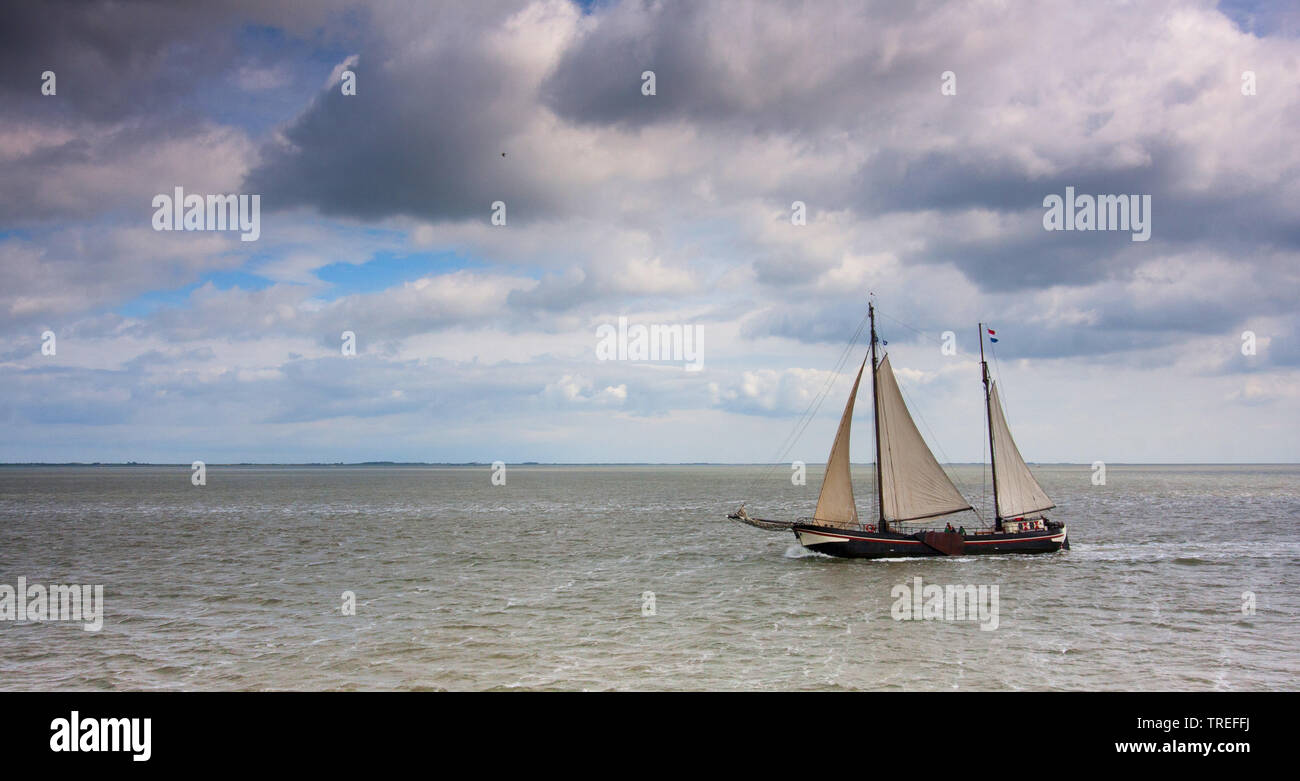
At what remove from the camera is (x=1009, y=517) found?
209 ft

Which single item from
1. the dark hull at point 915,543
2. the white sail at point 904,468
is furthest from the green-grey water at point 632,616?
the white sail at point 904,468

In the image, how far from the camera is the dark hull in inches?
2288

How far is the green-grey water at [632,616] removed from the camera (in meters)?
27.4

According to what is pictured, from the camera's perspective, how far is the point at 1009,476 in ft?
205

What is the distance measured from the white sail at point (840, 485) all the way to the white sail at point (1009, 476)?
1227cm

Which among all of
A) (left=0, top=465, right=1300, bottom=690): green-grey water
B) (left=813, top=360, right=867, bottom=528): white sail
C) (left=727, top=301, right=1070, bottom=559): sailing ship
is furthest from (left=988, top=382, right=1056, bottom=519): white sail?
(left=813, top=360, right=867, bottom=528): white sail

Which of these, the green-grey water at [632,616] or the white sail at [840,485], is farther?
the white sail at [840,485]

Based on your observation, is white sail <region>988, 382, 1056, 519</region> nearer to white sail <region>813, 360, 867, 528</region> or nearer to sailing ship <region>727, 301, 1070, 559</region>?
sailing ship <region>727, 301, 1070, 559</region>

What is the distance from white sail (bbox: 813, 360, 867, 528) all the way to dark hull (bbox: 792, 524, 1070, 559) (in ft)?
3.18

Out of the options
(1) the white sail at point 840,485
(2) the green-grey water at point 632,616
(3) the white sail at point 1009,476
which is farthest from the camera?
(3) the white sail at point 1009,476

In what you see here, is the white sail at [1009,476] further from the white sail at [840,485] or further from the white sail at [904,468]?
the white sail at [840,485]

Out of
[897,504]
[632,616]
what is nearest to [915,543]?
[897,504]

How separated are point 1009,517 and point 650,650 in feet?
145
